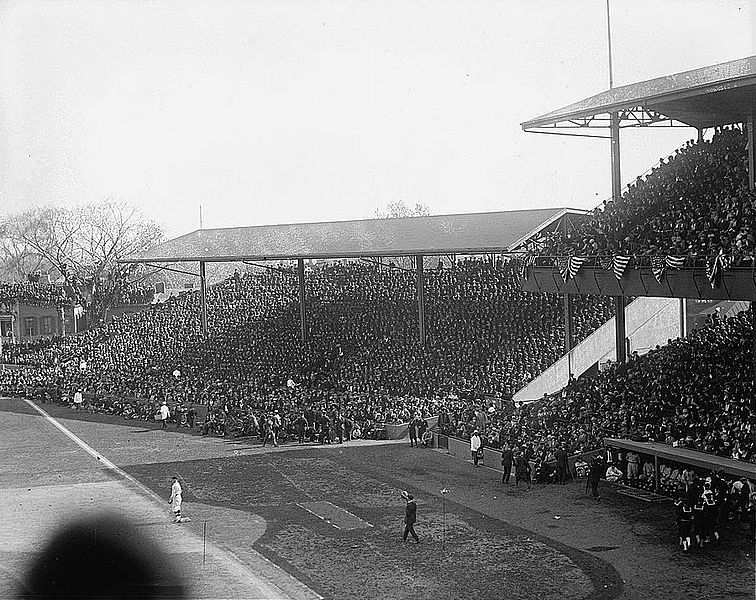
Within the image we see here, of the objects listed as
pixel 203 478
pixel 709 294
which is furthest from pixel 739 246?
pixel 203 478

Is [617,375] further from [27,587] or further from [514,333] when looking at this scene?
[27,587]

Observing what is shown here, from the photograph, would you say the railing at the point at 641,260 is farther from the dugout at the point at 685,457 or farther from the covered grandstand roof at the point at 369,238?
the covered grandstand roof at the point at 369,238

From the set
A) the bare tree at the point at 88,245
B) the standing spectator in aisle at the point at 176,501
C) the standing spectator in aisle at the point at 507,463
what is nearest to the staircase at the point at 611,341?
the standing spectator in aisle at the point at 507,463

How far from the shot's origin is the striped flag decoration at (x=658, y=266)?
83.6ft

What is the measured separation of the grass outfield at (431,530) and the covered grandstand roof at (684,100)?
1084 cm

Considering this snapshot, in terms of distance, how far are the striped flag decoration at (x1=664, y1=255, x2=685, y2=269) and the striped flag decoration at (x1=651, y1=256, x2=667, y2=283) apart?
0.31 meters

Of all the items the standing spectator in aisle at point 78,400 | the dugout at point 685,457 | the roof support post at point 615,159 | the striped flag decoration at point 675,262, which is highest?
the roof support post at point 615,159

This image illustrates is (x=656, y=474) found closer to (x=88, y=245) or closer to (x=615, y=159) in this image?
(x=615, y=159)

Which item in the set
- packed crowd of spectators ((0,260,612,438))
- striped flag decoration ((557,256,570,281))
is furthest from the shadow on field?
packed crowd of spectators ((0,260,612,438))

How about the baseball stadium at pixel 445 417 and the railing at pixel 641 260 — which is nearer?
the baseball stadium at pixel 445 417

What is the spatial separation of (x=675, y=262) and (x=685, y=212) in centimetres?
289

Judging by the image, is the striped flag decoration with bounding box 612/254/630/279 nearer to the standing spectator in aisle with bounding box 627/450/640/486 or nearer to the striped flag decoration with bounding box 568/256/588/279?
the striped flag decoration with bounding box 568/256/588/279

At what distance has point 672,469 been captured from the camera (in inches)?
886

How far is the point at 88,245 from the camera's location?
80750mm
